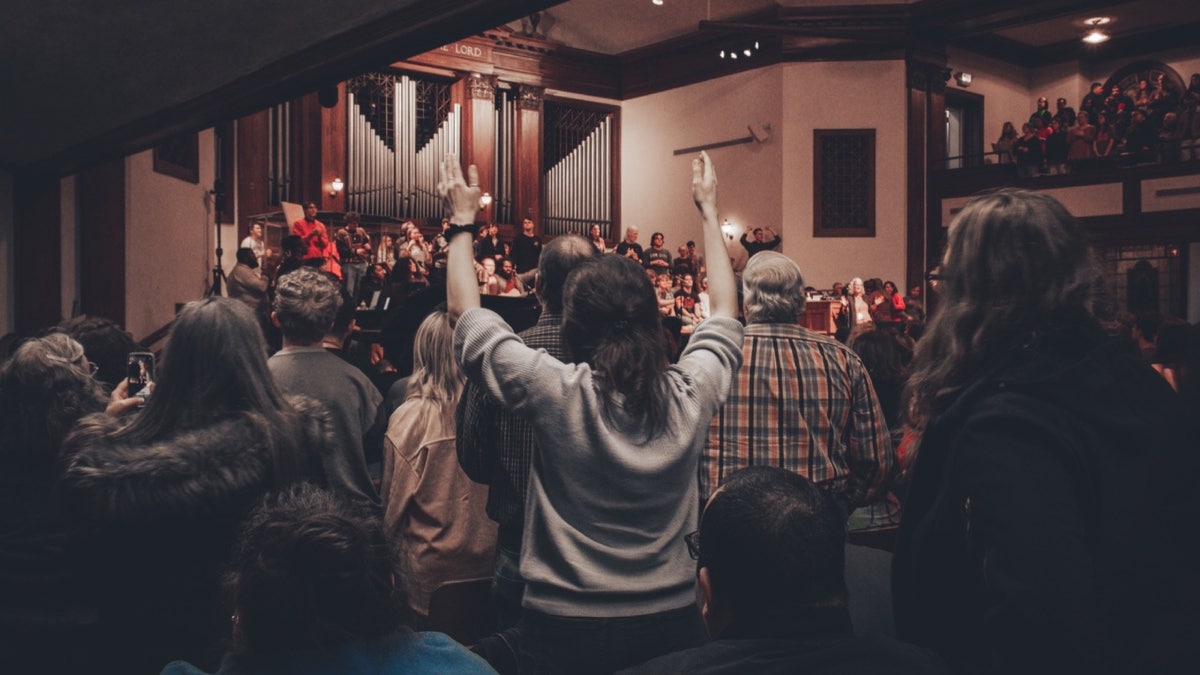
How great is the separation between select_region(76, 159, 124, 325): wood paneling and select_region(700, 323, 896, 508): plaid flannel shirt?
621 centimetres

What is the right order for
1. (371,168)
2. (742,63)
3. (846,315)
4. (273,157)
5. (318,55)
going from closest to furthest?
1. (318,55)
2. (846,315)
3. (273,157)
4. (371,168)
5. (742,63)

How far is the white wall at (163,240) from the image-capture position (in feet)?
28.1

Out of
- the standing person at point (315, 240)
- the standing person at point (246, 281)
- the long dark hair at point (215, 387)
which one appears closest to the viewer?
the long dark hair at point (215, 387)

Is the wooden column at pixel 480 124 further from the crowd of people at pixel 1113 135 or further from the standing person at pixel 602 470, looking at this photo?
the standing person at pixel 602 470

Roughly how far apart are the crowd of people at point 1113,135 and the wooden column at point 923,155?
1.01 meters

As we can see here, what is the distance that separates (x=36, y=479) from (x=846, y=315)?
438 inches

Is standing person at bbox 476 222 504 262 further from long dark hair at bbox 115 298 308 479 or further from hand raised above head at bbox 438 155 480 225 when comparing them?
long dark hair at bbox 115 298 308 479

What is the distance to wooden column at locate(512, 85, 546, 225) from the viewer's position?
1600 centimetres

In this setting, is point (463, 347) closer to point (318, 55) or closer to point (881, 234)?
point (318, 55)

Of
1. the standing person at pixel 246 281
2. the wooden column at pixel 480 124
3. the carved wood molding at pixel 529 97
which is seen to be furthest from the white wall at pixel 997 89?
the standing person at pixel 246 281

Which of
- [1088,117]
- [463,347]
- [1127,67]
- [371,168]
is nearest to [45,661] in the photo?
[463,347]

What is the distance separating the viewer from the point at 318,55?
14.0 feet

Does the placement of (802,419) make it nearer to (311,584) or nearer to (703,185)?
(703,185)

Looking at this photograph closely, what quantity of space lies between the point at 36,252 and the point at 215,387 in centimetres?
577
